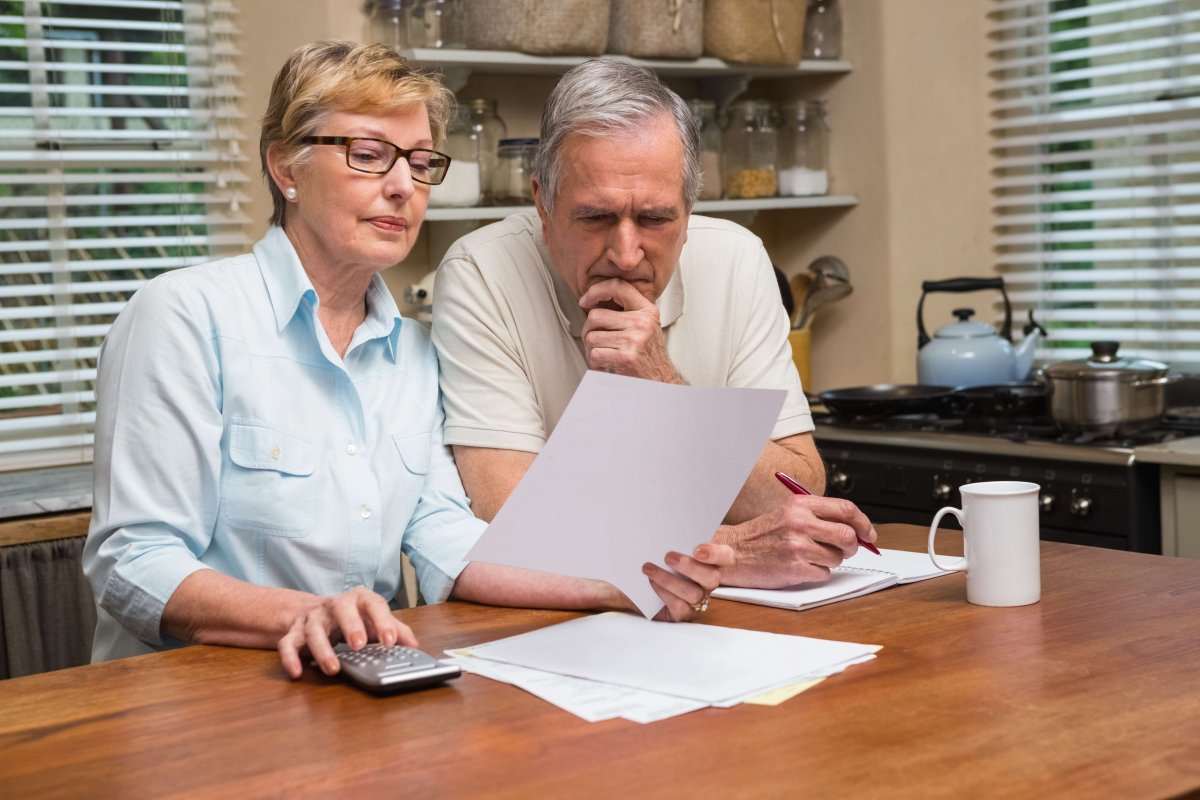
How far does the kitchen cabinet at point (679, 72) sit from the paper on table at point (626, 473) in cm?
165

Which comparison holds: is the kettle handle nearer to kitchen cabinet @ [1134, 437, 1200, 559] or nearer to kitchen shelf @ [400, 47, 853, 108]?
kitchen shelf @ [400, 47, 853, 108]

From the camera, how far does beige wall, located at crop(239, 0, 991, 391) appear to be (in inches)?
144

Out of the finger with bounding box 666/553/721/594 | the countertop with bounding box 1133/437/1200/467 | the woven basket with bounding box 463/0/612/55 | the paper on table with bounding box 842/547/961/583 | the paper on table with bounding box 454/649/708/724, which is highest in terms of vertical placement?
the woven basket with bounding box 463/0/612/55

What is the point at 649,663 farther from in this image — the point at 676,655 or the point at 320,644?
A: the point at 320,644

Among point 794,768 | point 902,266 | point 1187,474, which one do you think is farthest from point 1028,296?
point 794,768

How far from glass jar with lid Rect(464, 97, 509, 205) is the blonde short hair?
1383 millimetres

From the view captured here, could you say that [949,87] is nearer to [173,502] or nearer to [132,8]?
[132,8]

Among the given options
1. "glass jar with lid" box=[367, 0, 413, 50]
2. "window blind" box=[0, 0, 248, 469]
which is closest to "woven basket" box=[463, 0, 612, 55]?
"glass jar with lid" box=[367, 0, 413, 50]

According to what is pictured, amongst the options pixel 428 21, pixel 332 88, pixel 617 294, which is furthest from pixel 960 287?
pixel 332 88

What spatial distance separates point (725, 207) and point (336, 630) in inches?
89.9

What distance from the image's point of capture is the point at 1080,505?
8.86 ft

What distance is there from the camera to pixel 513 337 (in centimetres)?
198

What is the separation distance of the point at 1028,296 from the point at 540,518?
278cm

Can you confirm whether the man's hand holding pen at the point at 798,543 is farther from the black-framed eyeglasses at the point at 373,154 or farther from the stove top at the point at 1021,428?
the stove top at the point at 1021,428
